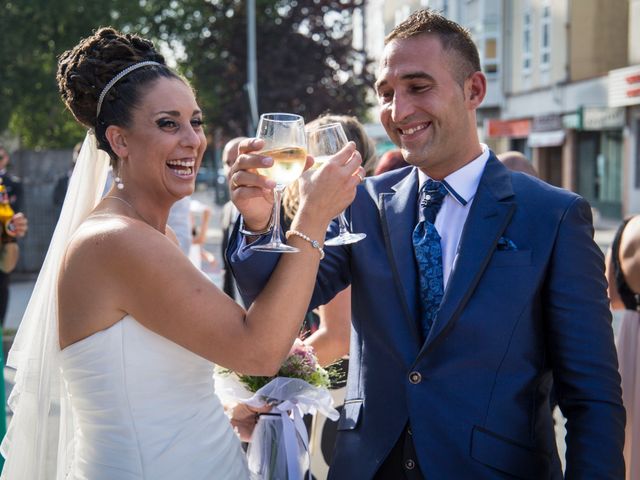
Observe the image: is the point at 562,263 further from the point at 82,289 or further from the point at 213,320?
the point at 82,289

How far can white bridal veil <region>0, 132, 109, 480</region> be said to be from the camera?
9.86 feet

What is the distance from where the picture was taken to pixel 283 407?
3188 millimetres

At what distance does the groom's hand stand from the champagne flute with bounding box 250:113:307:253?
1064 mm

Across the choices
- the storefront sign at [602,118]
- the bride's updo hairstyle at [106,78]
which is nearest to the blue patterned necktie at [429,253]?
the bride's updo hairstyle at [106,78]

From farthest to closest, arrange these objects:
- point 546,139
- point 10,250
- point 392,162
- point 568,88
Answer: point 546,139, point 568,88, point 10,250, point 392,162

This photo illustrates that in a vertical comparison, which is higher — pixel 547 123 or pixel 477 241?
pixel 477 241

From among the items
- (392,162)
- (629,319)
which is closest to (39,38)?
(392,162)

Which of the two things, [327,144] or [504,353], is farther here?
[327,144]

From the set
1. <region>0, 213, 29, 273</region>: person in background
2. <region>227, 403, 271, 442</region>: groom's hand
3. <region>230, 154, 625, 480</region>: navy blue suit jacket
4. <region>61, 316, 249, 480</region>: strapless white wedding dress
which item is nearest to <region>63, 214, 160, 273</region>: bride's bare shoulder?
<region>61, 316, 249, 480</region>: strapless white wedding dress

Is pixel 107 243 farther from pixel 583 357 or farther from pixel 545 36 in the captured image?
pixel 545 36

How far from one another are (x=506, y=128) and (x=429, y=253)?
36367 mm

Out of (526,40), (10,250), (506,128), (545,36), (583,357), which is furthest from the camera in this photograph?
(506,128)

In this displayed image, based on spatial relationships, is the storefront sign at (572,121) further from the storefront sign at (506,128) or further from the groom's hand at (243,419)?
the groom's hand at (243,419)

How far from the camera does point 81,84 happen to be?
277cm
